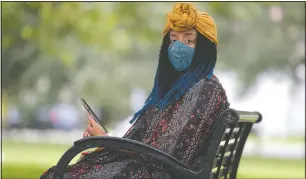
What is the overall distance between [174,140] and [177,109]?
0.60ft

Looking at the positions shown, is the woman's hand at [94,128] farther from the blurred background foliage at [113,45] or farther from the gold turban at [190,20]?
the blurred background foliage at [113,45]

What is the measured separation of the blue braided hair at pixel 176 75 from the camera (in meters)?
4.56

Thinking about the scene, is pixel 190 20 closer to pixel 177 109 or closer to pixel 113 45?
pixel 177 109

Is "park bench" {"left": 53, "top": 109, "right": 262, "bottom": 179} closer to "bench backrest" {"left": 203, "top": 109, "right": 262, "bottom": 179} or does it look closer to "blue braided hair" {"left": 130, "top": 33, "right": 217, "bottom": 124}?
"bench backrest" {"left": 203, "top": 109, "right": 262, "bottom": 179}

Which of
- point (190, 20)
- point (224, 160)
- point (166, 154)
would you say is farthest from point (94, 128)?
point (224, 160)

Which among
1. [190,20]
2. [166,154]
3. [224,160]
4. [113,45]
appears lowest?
[166,154]

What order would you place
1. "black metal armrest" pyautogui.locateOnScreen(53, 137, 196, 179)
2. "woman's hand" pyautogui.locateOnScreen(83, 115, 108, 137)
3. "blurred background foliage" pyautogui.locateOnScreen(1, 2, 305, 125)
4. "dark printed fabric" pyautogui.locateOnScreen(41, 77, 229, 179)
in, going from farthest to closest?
"blurred background foliage" pyautogui.locateOnScreen(1, 2, 305, 125) < "woman's hand" pyautogui.locateOnScreen(83, 115, 108, 137) < "dark printed fabric" pyautogui.locateOnScreen(41, 77, 229, 179) < "black metal armrest" pyautogui.locateOnScreen(53, 137, 196, 179)

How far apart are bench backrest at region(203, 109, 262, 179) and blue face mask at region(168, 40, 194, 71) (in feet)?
1.22

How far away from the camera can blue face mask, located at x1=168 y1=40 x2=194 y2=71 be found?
4.61 metres

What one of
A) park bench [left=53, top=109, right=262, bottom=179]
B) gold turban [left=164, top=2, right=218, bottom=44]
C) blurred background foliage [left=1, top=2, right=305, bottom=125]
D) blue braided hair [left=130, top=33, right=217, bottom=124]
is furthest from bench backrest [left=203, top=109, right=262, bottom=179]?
blurred background foliage [left=1, top=2, right=305, bottom=125]

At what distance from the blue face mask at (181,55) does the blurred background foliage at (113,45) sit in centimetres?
1186

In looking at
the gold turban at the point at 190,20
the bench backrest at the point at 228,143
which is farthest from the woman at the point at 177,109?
the bench backrest at the point at 228,143

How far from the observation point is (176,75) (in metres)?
4.70

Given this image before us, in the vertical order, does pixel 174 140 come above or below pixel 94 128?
below
